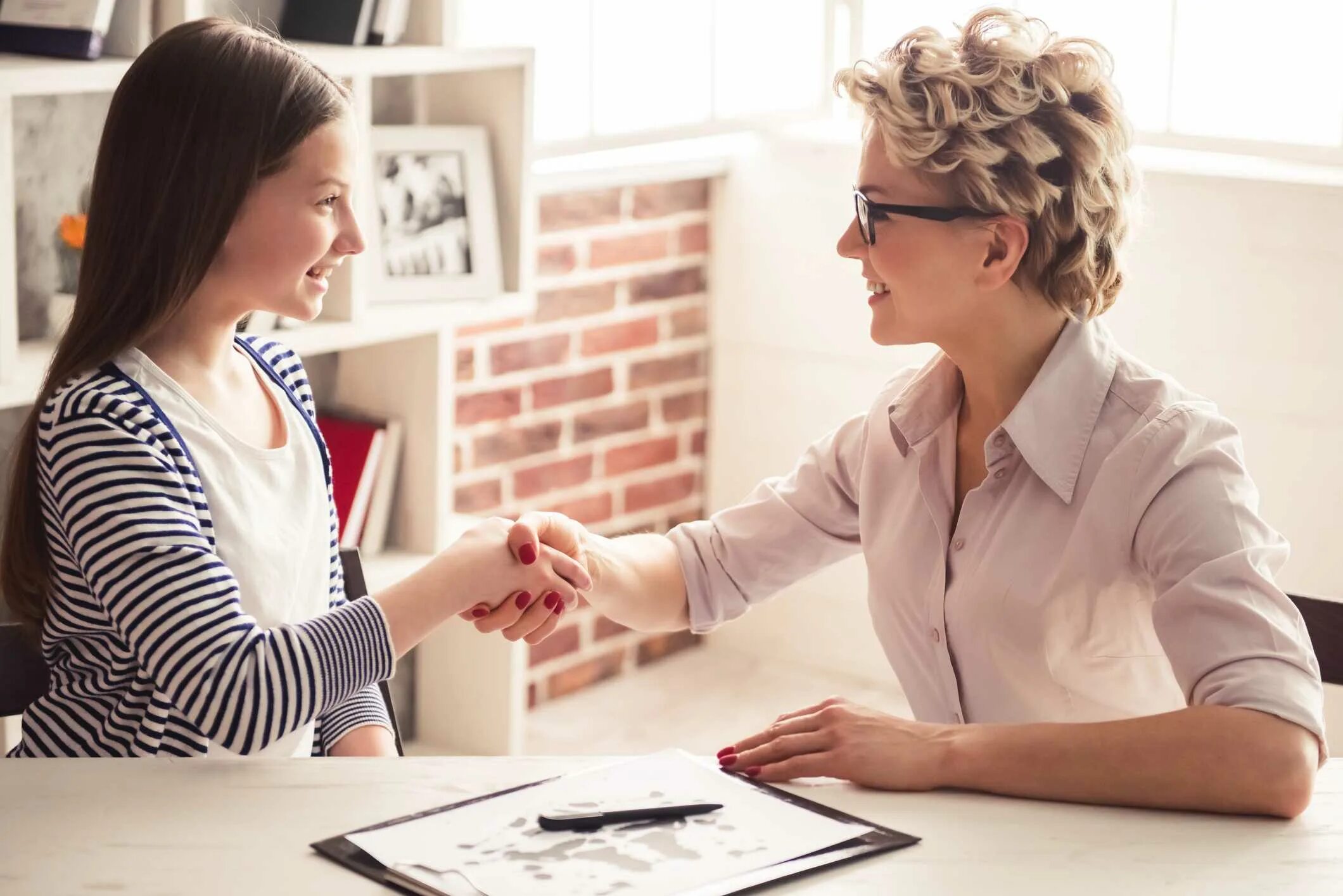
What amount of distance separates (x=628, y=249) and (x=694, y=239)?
0.26m

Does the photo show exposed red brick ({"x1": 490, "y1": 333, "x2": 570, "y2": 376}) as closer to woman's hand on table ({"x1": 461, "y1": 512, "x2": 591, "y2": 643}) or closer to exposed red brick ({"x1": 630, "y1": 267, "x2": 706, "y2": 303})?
exposed red brick ({"x1": 630, "y1": 267, "x2": 706, "y2": 303})

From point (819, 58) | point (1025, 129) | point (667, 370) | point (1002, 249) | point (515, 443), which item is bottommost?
point (515, 443)

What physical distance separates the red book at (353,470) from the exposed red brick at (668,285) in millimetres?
1002

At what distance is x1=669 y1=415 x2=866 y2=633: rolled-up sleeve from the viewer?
6.75 feet

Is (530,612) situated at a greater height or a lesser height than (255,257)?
lesser

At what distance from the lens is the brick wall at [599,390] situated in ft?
12.0

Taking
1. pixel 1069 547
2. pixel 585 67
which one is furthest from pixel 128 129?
pixel 585 67

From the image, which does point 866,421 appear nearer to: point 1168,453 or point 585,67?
point 1168,453

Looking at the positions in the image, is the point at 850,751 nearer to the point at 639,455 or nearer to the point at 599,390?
the point at 599,390

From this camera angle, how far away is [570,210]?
3725 millimetres

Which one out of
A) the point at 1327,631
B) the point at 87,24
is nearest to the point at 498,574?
the point at 1327,631

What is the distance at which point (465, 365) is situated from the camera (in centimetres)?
355

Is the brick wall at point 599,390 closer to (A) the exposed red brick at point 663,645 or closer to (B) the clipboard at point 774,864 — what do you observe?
(A) the exposed red brick at point 663,645

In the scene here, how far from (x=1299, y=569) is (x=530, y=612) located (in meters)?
1.99
